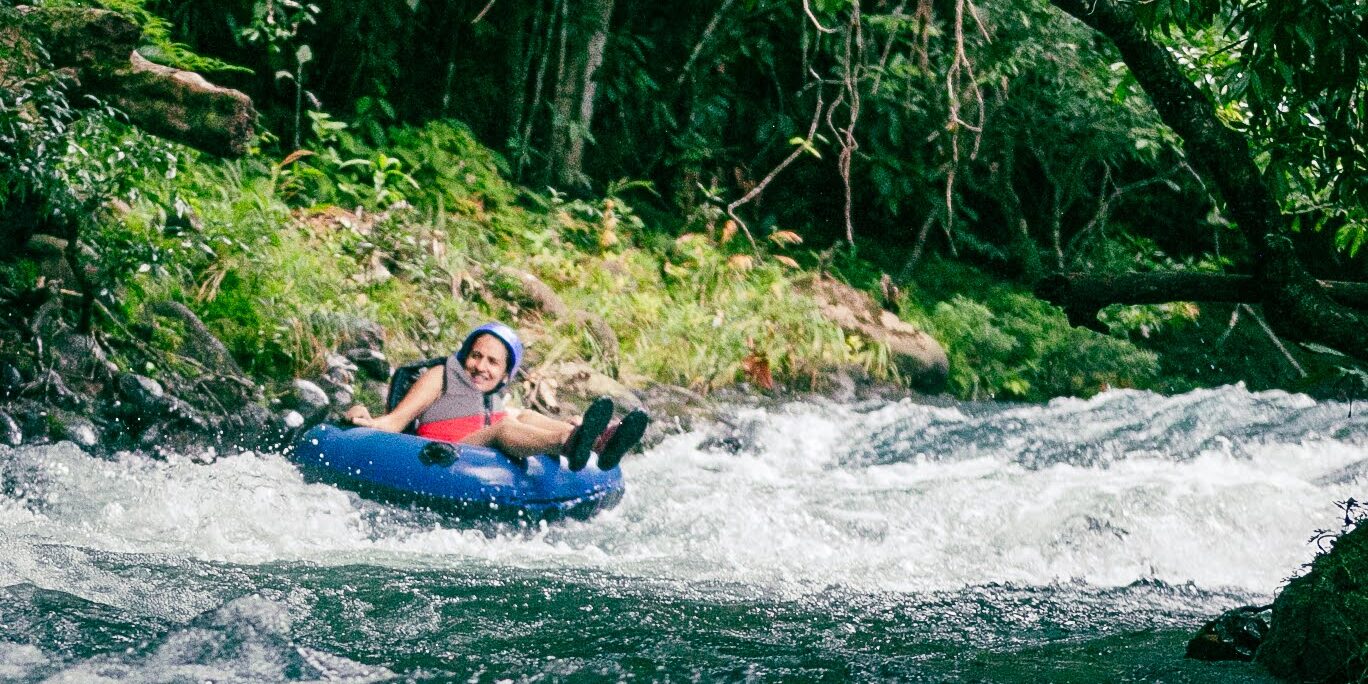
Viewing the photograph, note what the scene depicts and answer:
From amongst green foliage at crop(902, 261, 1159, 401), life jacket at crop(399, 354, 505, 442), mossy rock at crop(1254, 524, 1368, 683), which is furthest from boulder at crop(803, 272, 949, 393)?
mossy rock at crop(1254, 524, 1368, 683)

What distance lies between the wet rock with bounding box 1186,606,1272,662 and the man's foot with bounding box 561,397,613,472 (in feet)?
8.61

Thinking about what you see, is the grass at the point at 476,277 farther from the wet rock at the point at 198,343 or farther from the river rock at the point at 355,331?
the wet rock at the point at 198,343

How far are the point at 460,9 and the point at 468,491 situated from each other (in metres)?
7.04

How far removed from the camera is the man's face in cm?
631

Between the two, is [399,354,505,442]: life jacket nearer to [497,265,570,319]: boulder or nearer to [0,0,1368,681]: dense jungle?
[0,0,1368,681]: dense jungle

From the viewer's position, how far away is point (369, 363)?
7551 mm

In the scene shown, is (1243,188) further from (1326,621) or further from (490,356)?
(490,356)

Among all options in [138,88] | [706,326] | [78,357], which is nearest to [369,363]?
[78,357]

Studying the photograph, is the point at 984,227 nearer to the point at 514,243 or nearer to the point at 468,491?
the point at 514,243

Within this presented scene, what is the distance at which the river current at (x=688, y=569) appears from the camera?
3639 mm

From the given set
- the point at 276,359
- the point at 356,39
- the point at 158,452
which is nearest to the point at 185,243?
the point at 276,359

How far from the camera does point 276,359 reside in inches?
287

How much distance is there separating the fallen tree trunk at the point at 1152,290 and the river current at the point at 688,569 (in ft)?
3.48

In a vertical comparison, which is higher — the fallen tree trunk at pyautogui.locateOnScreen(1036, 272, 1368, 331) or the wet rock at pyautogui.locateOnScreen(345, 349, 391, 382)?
the fallen tree trunk at pyautogui.locateOnScreen(1036, 272, 1368, 331)
